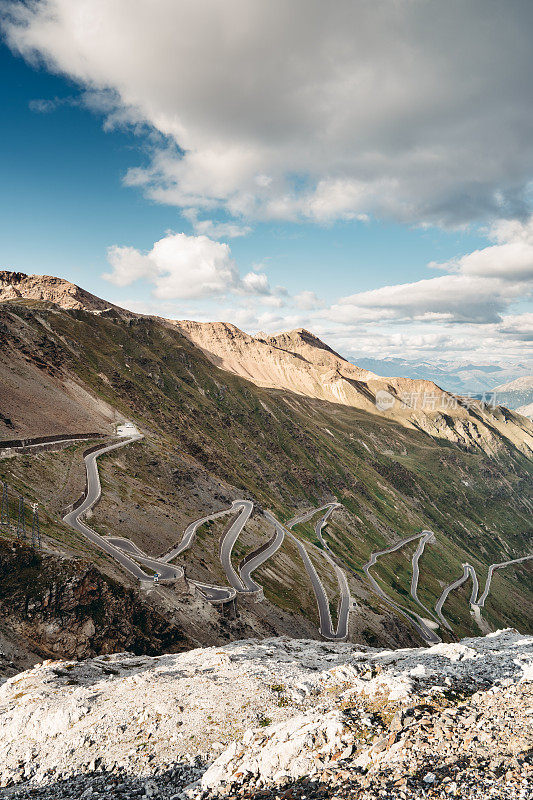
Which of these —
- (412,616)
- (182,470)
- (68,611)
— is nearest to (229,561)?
(182,470)

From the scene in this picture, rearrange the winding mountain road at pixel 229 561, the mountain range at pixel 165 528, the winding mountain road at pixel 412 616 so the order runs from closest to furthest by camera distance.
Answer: the mountain range at pixel 165 528, the winding mountain road at pixel 229 561, the winding mountain road at pixel 412 616

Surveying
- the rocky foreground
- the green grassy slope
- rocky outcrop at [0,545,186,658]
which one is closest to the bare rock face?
rocky outcrop at [0,545,186,658]

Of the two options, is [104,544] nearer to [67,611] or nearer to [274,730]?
[67,611]

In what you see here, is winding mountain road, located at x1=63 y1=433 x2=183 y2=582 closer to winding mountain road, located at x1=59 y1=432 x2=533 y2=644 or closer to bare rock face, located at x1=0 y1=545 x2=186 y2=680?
winding mountain road, located at x1=59 y1=432 x2=533 y2=644

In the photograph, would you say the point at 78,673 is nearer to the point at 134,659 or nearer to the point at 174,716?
the point at 134,659

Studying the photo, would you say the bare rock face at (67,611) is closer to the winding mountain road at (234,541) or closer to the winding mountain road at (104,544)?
the winding mountain road at (104,544)

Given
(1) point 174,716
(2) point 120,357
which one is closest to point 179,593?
(1) point 174,716

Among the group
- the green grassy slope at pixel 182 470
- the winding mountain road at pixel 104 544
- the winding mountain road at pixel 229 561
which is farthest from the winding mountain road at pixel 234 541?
the winding mountain road at pixel 104 544
